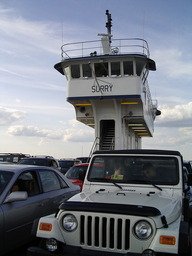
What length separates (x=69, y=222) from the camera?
15.8 feet

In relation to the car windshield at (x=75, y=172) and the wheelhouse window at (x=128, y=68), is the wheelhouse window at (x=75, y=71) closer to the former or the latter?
the wheelhouse window at (x=128, y=68)

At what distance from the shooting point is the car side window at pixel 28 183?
22.4 ft

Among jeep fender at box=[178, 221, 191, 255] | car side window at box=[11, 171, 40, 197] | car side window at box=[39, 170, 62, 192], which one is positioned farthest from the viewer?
car side window at box=[39, 170, 62, 192]

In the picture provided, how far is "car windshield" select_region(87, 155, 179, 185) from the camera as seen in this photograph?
6008 millimetres

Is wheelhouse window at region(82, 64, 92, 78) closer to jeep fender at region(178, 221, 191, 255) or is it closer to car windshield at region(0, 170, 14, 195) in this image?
car windshield at region(0, 170, 14, 195)

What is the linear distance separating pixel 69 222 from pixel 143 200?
3.28ft

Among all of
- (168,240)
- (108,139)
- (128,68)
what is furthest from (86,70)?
(168,240)

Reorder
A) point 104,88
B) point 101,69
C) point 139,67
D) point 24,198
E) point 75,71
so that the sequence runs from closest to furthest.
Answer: point 24,198
point 104,88
point 139,67
point 101,69
point 75,71

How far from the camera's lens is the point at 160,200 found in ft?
17.4

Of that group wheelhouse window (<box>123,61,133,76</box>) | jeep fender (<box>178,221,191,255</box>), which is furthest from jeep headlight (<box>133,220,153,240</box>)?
wheelhouse window (<box>123,61,133,76</box>)

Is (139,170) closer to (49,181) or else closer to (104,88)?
(49,181)

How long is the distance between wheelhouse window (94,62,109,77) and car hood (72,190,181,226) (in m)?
22.2

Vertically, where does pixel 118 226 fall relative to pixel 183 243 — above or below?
above

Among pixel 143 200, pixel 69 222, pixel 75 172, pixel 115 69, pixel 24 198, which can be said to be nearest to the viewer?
pixel 69 222
